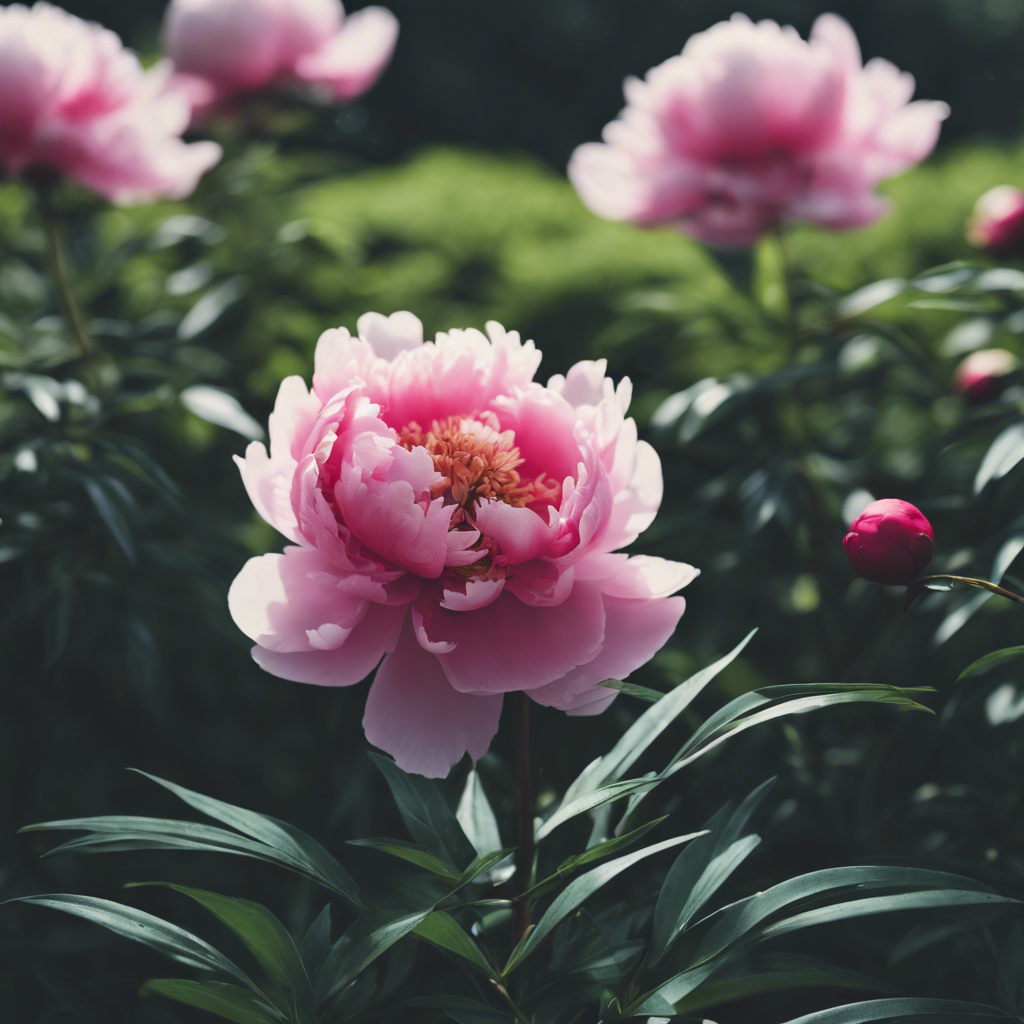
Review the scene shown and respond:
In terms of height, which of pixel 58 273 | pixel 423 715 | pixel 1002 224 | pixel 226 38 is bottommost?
pixel 423 715

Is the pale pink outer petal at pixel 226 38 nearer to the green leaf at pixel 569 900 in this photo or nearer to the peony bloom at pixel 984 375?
the peony bloom at pixel 984 375

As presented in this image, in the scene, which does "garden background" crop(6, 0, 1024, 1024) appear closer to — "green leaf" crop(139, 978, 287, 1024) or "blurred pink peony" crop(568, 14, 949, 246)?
"blurred pink peony" crop(568, 14, 949, 246)

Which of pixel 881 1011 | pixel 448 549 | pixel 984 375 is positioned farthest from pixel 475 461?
pixel 984 375

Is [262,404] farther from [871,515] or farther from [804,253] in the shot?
[804,253]

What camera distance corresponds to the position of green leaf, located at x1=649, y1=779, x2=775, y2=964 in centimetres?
44

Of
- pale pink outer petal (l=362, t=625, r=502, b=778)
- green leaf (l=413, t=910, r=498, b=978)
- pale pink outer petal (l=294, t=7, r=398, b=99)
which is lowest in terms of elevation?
green leaf (l=413, t=910, r=498, b=978)

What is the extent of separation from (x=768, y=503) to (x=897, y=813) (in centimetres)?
25

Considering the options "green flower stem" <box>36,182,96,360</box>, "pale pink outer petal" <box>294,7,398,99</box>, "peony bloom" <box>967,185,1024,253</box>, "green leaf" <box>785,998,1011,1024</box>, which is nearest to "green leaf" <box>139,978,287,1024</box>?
"green leaf" <box>785,998,1011,1024</box>

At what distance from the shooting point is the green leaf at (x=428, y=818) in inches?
19.0

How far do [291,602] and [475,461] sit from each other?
0.11 metres

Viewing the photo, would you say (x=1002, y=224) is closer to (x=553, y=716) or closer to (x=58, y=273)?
(x=553, y=716)

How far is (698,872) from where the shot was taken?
47cm

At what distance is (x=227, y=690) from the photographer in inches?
38.0

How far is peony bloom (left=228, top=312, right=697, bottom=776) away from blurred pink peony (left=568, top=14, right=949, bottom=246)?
47cm
